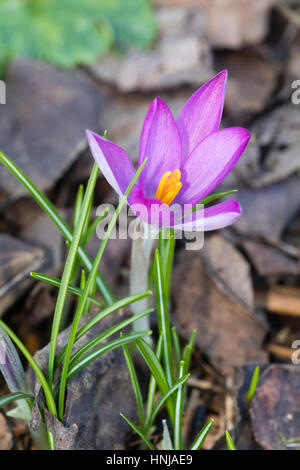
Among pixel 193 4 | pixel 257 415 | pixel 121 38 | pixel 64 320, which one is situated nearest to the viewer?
pixel 257 415

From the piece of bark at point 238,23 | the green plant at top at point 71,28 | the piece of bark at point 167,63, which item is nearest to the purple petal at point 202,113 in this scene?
the piece of bark at point 167,63

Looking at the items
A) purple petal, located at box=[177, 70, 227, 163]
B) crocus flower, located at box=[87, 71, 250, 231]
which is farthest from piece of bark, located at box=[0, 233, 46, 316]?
purple petal, located at box=[177, 70, 227, 163]

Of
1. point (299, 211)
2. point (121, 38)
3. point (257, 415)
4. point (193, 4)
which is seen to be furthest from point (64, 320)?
point (193, 4)

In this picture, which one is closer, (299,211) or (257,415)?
(257,415)

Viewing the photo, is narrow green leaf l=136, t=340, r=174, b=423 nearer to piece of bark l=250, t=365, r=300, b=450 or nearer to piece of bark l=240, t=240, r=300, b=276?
piece of bark l=250, t=365, r=300, b=450

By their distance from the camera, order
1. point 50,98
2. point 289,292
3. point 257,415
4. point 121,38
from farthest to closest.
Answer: point 121,38
point 50,98
point 289,292
point 257,415

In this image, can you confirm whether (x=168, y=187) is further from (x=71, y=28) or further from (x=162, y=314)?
(x=71, y=28)

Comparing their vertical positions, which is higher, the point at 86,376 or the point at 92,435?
the point at 86,376
